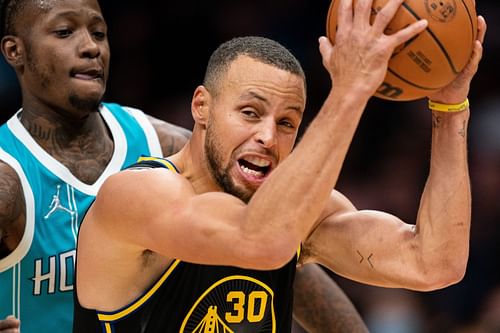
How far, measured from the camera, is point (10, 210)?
13.5ft

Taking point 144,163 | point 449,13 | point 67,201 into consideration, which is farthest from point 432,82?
point 67,201

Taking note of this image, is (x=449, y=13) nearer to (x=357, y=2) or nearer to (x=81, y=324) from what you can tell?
(x=357, y=2)

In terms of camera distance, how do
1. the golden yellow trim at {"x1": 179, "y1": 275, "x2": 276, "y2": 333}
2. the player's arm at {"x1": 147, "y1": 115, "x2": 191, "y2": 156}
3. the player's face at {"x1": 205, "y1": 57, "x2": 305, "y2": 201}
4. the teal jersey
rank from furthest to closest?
1. the player's arm at {"x1": 147, "y1": 115, "x2": 191, "y2": 156}
2. the teal jersey
3. the golden yellow trim at {"x1": 179, "y1": 275, "x2": 276, "y2": 333}
4. the player's face at {"x1": 205, "y1": 57, "x2": 305, "y2": 201}

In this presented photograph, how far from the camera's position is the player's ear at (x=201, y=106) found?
3617 millimetres

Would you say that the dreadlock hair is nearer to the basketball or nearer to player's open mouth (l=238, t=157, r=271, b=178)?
player's open mouth (l=238, t=157, r=271, b=178)

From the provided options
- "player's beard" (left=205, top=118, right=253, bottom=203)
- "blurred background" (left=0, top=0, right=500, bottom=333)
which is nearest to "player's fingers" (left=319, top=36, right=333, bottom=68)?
"player's beard" (left=205, top=118, right=253, bottom=203)

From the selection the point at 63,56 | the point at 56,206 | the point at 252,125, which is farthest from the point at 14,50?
the point at 252,125

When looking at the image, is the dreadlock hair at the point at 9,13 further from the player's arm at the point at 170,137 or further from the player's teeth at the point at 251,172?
the player's teeth at the point at 251,172

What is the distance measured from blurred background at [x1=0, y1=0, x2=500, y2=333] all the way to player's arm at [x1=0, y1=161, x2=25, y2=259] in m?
3.62

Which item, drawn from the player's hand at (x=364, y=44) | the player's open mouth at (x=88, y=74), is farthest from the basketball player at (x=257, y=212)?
the player's open mouth at (x=88, y=74)

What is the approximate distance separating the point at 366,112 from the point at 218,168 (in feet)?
17.5

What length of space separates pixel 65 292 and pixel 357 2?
6.80ft

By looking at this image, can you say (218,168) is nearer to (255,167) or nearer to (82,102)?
(255,167)

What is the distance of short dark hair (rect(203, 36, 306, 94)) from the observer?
3.52 metres
